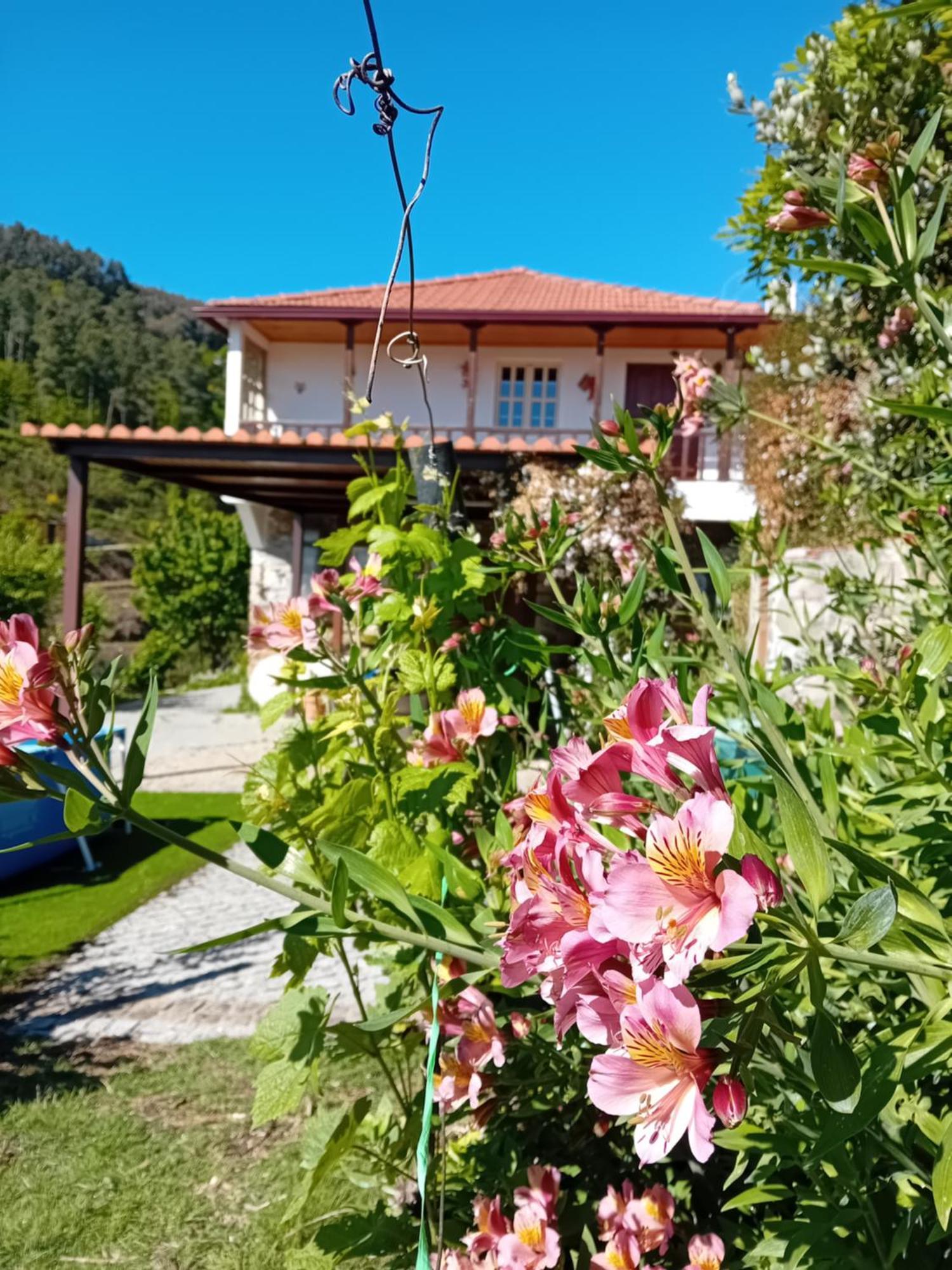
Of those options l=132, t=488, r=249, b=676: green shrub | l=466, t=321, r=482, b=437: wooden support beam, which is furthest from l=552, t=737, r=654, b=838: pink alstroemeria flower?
l=132, t=488, r=249, b=676: green shrub

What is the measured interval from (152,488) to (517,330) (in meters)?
21.5

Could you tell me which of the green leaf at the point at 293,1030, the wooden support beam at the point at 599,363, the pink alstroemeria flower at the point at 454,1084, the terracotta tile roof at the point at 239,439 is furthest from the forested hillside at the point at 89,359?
the pink alstroemeria flower at the point at 454,1084

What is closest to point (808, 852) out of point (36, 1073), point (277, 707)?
point (277, 707)

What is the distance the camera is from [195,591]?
53.5ft

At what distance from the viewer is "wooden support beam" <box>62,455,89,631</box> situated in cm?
887

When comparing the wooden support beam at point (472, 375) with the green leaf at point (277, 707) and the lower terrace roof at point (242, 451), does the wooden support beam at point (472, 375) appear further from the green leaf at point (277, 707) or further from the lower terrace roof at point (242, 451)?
the green leaf at point (277, 707)

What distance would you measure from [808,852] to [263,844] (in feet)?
1.15

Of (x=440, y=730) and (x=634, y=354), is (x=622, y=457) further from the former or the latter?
(x=634, y=354)

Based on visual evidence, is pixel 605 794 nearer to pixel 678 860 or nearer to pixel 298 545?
pixel 678 860

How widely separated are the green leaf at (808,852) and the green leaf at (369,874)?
0.27 m

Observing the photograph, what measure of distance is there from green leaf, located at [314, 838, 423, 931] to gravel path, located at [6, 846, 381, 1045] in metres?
2.08

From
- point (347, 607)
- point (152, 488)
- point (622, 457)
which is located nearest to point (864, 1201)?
point (622, 457)

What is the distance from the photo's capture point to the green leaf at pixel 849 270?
69 cm

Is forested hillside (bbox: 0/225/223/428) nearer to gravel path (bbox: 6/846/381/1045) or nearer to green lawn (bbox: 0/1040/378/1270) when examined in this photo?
gravel path (bbox: 6/846/381/1045)
